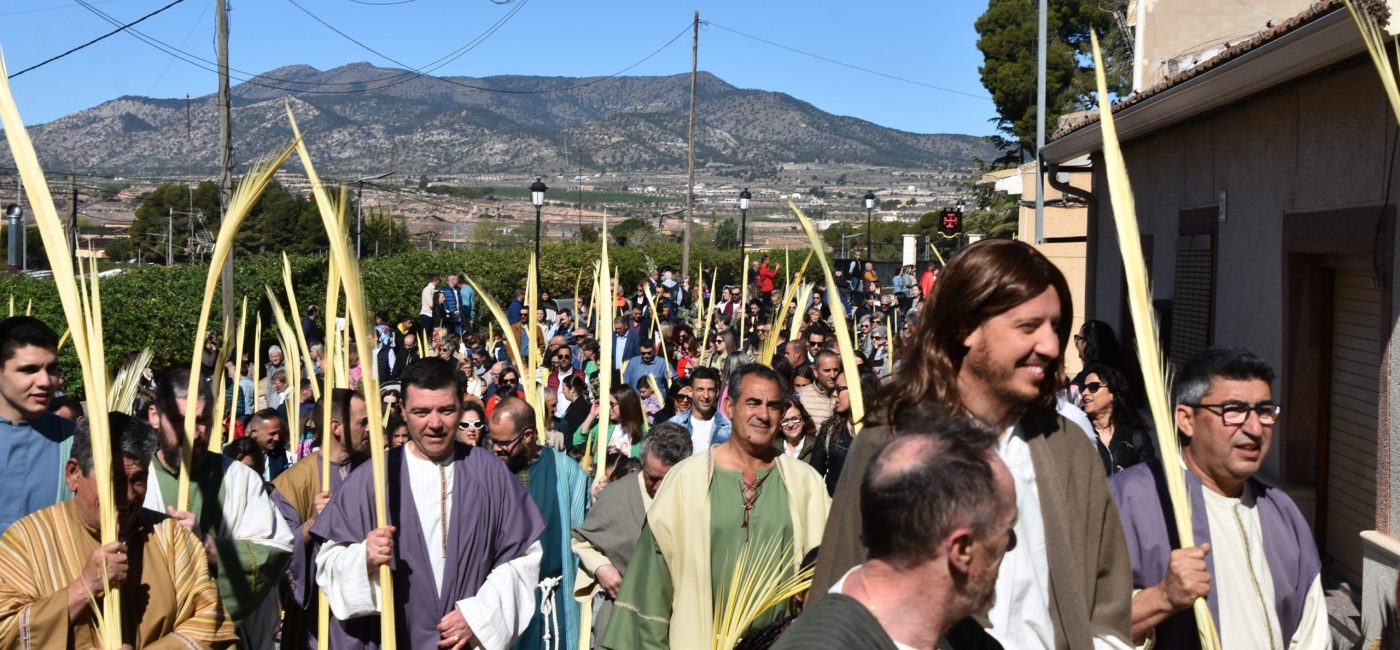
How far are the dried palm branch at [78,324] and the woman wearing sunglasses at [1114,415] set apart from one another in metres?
4.40

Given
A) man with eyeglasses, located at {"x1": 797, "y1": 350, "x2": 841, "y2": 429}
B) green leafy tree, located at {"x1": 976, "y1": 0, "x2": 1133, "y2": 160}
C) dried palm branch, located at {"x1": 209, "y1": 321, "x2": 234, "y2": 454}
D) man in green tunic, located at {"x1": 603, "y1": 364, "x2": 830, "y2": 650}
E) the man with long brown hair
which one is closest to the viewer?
the man with long brown hair

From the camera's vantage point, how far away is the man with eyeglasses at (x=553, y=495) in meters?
6.52

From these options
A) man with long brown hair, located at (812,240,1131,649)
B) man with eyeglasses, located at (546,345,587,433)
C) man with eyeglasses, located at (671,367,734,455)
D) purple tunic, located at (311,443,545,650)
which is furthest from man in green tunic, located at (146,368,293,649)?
man with eyeglasses, located at (546,345,587,433)

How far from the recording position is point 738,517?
4703 millimetres

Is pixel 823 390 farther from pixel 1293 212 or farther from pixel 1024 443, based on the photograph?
pixel 1024 443

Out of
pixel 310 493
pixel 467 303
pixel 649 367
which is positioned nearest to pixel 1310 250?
pixel 310 493

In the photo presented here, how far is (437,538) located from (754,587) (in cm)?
116

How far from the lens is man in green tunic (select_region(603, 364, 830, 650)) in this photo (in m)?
4.49

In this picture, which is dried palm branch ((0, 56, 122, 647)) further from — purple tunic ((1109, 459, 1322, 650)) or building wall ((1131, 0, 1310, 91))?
building wall ((1131, 0, 1310, 91))

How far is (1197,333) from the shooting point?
1066cm

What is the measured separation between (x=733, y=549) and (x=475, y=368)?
964 centimetres

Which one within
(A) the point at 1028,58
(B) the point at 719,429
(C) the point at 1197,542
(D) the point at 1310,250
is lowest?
(B) the point at 719,429

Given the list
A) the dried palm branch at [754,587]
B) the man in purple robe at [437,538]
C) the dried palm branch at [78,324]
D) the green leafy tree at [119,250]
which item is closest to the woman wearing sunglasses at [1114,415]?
the dried palm branch at [754,587]

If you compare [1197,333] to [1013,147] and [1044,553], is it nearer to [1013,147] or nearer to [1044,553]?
[1044,553]
